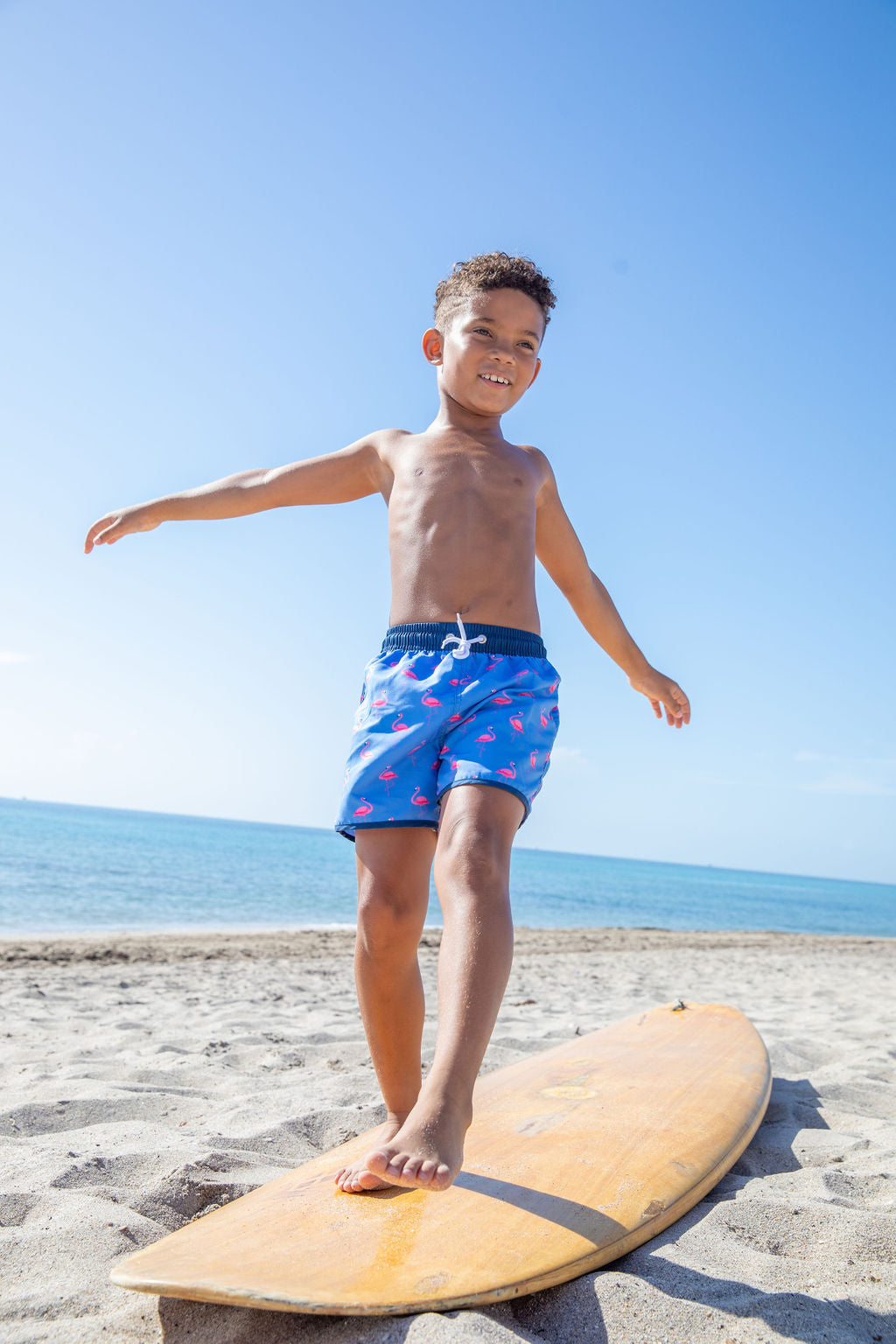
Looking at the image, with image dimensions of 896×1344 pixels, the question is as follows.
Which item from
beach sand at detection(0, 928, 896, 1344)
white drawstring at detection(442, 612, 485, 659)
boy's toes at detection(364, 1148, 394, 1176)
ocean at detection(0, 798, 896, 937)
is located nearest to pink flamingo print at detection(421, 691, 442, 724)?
white drawstring at detection(442, 612, 485, 659)

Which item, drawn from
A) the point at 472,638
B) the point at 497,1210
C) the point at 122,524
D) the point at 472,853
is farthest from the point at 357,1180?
the point at 122,524

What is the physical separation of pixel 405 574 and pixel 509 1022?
2657mm

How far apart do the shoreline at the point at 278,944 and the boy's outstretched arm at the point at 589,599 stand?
16.8 ft

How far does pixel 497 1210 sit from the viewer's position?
1.45 meters

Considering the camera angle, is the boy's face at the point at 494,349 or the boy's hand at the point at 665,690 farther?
the boy's hand at the point at 665,690

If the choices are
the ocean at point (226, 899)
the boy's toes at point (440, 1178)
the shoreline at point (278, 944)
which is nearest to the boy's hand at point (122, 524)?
the boy's toes at point (440, 1178)

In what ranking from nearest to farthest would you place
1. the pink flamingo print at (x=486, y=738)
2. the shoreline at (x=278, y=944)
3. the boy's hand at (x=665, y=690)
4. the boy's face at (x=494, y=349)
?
the pink flamingo print at (x=486, y=738), the boy's face at (x=494, y=349), the boy's hand at (x=665, y=690), the shoreline at (x=278, y=944)

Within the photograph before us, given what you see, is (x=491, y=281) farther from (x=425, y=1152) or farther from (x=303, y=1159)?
(x=303, y=1159)

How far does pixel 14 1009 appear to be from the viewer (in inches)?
149

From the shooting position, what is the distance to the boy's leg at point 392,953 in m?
1.78

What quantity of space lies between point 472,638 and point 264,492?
0.76 metres

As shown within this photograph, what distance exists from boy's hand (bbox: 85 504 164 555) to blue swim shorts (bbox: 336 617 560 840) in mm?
849

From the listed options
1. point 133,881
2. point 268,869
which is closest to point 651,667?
point 133,881

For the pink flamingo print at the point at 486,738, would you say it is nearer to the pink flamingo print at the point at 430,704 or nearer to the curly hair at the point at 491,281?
the pink flamingo print at the point at 430,704
